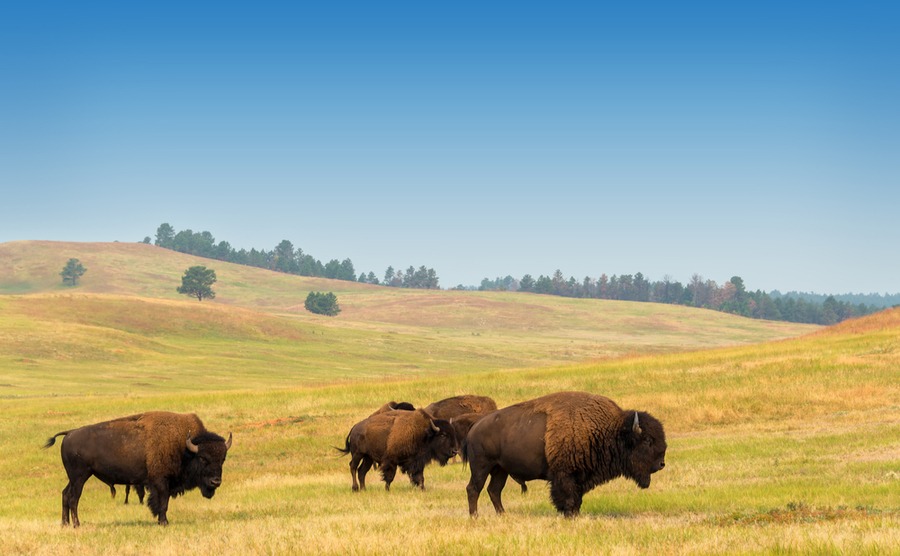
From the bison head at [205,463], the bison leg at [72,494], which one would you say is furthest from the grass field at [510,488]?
the bison head at [205,463]

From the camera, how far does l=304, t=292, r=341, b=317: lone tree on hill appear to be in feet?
586

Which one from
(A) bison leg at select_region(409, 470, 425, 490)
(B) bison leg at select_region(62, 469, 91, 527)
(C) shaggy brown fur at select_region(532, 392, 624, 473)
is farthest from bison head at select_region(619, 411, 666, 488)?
(B) bison leg at select_region(62, 469, 91, 527)

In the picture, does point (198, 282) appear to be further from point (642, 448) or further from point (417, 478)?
point (642, 448)

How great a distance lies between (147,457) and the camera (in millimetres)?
15391

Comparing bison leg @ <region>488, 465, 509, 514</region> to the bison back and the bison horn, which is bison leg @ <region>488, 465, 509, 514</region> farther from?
the bison horn

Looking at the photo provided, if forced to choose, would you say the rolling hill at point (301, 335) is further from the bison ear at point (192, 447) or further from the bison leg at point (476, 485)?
the bison leg at point (476, 485)

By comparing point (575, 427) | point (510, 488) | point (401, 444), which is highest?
point (575, 427)

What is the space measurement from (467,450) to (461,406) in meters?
10.1

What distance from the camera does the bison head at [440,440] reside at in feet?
66.6

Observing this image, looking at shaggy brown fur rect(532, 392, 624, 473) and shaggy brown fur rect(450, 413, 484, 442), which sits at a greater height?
shaggy brown fur rect(532, 392, 624, 473)

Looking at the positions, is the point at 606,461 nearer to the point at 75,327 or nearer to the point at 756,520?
the point at 756,520

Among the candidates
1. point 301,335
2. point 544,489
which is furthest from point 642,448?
point 301,335

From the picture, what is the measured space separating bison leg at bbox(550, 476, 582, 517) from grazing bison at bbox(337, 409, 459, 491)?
22.6 feet

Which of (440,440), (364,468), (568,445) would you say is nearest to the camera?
(568,445)
